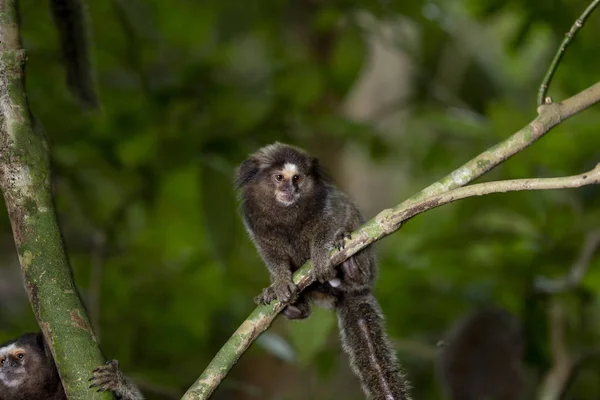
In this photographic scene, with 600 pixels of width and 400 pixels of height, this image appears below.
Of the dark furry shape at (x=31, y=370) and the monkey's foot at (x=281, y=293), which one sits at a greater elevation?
the monkey's foot at (x=281, y=293)

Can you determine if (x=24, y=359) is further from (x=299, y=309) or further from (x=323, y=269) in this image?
(x=323, y=269)

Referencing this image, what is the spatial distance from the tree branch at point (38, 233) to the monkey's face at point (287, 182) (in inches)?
43.9

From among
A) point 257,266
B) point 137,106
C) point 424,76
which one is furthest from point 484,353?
point 137,106

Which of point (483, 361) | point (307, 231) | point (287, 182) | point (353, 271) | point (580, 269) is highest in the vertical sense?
point (580, 269)

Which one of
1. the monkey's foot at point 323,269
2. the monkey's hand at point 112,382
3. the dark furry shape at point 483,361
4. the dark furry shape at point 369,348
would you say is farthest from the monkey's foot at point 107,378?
the dark furry shape at point 483,361

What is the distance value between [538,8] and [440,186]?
1621mm

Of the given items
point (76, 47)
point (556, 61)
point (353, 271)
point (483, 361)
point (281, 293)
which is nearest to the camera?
point (556, 61)

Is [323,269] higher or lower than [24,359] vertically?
higher

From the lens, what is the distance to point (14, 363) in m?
3.11

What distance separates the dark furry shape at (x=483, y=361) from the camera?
4.10 m

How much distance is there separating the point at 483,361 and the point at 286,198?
1.93 meters

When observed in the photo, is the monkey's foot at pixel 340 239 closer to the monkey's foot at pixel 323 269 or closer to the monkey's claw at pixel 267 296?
the monkey's foot at pixel 323 269

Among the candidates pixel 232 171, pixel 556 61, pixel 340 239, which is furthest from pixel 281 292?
pixel 556 61

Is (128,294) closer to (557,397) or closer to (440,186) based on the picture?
(557,397)
